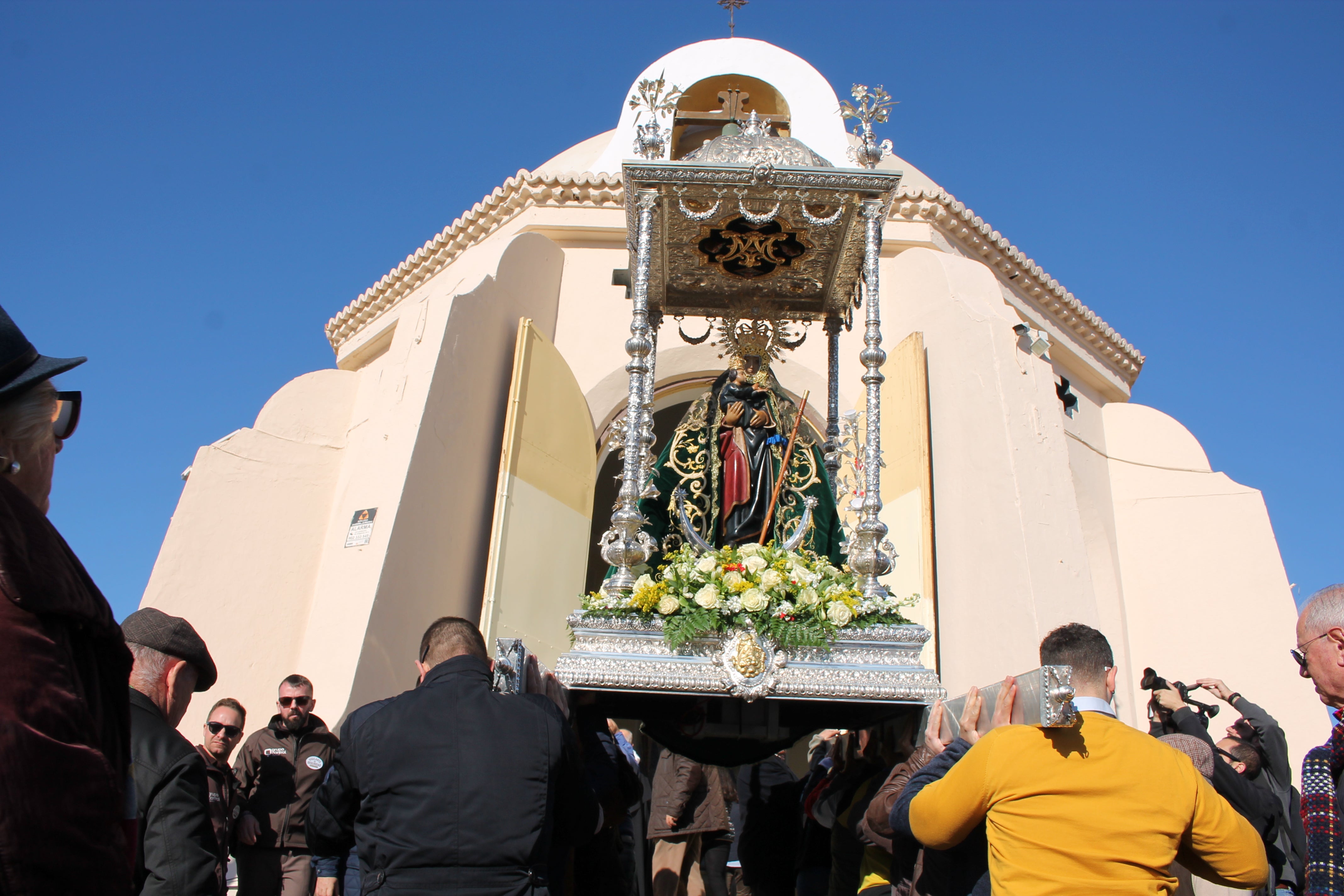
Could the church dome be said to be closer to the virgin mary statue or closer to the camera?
the virgin mary statue

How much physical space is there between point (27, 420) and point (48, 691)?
0.48 meters

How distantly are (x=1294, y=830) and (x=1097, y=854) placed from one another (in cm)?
294

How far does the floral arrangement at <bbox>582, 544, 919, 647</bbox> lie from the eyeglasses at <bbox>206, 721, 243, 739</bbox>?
5.96 feet

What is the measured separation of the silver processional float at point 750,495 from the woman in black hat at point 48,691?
2.34 meters

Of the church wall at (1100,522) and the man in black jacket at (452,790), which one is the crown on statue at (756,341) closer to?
the church wall at (1100,522)

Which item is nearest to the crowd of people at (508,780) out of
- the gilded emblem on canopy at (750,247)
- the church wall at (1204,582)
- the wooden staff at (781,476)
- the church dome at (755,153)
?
the wooden staff at (781,476)

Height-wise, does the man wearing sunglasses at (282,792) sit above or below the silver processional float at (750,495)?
below

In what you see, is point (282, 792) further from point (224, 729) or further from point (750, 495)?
point (750, 495)

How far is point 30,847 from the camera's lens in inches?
47.8

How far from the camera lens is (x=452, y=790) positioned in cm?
260

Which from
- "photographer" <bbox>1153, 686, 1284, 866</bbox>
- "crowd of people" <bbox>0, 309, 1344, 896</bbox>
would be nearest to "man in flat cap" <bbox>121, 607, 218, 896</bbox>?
"crowd of people" <bbox>0, 309, 1344, 896</bbox>

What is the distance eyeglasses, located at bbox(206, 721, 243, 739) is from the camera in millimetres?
A: 4656

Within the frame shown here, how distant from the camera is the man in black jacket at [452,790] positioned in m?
2.56

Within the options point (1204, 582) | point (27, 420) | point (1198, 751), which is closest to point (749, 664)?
point (1198, 751)
